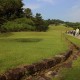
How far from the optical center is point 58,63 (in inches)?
591

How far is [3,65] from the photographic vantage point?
11883 millimetres

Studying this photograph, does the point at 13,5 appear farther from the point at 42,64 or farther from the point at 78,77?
the point at 78,77

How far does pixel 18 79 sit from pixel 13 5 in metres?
23.2

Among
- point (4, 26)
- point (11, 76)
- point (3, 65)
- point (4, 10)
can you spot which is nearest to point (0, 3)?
point (4, 10)

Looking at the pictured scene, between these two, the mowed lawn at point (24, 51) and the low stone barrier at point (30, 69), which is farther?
the mowed lawn at point (24, 51)

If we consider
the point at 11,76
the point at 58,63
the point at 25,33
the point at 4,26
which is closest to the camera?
the point at 11,76

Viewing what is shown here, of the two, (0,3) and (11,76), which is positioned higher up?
(0,3)

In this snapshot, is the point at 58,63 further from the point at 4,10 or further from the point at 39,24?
the point at 39,24

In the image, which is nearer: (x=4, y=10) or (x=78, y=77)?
(x=78, y=77)

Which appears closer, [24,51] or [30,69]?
[30,69]

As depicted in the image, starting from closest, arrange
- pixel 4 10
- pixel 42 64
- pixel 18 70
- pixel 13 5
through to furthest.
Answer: pixel 18 70 → pixel 42 64 → pixel 4 10 → pixel 13 5

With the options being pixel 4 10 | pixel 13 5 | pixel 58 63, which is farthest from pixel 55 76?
pixel 13 5

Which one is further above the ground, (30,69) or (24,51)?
(30,69)

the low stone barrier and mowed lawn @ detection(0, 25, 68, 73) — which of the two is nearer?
the low stone barrier
